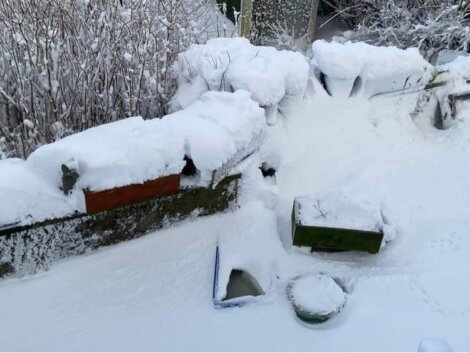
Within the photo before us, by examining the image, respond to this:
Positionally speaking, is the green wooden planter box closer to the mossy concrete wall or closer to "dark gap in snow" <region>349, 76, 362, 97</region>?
the mossy concrete wall

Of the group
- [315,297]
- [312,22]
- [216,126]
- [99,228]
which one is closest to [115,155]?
[99,228]

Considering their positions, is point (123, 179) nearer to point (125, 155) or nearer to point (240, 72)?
point (125, 155)

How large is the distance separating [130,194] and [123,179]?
15 centimetres

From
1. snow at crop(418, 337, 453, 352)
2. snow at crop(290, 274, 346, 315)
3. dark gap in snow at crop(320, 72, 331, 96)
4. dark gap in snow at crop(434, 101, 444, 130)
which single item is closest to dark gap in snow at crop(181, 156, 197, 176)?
snow at crop(290, 274, 346, 315)

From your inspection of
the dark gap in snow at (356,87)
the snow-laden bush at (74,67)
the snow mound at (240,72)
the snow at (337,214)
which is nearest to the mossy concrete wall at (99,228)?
the snow at (337,214)

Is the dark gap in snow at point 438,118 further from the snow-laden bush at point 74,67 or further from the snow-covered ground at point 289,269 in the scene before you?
the snow-laden bush at point 74,67

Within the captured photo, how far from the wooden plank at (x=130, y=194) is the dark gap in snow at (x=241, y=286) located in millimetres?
648

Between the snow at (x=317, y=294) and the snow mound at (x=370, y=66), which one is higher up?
the snow mound at (x=370, y=66)

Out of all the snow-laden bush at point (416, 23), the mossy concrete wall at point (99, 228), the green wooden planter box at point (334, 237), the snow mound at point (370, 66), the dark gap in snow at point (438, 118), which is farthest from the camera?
the snow-laden bush at point (416, 23)

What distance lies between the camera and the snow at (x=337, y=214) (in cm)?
333

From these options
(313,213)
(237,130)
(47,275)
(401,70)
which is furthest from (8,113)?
(401,70)

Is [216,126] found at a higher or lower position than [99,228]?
higher

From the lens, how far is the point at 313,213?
3.39m

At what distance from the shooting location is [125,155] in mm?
3006
